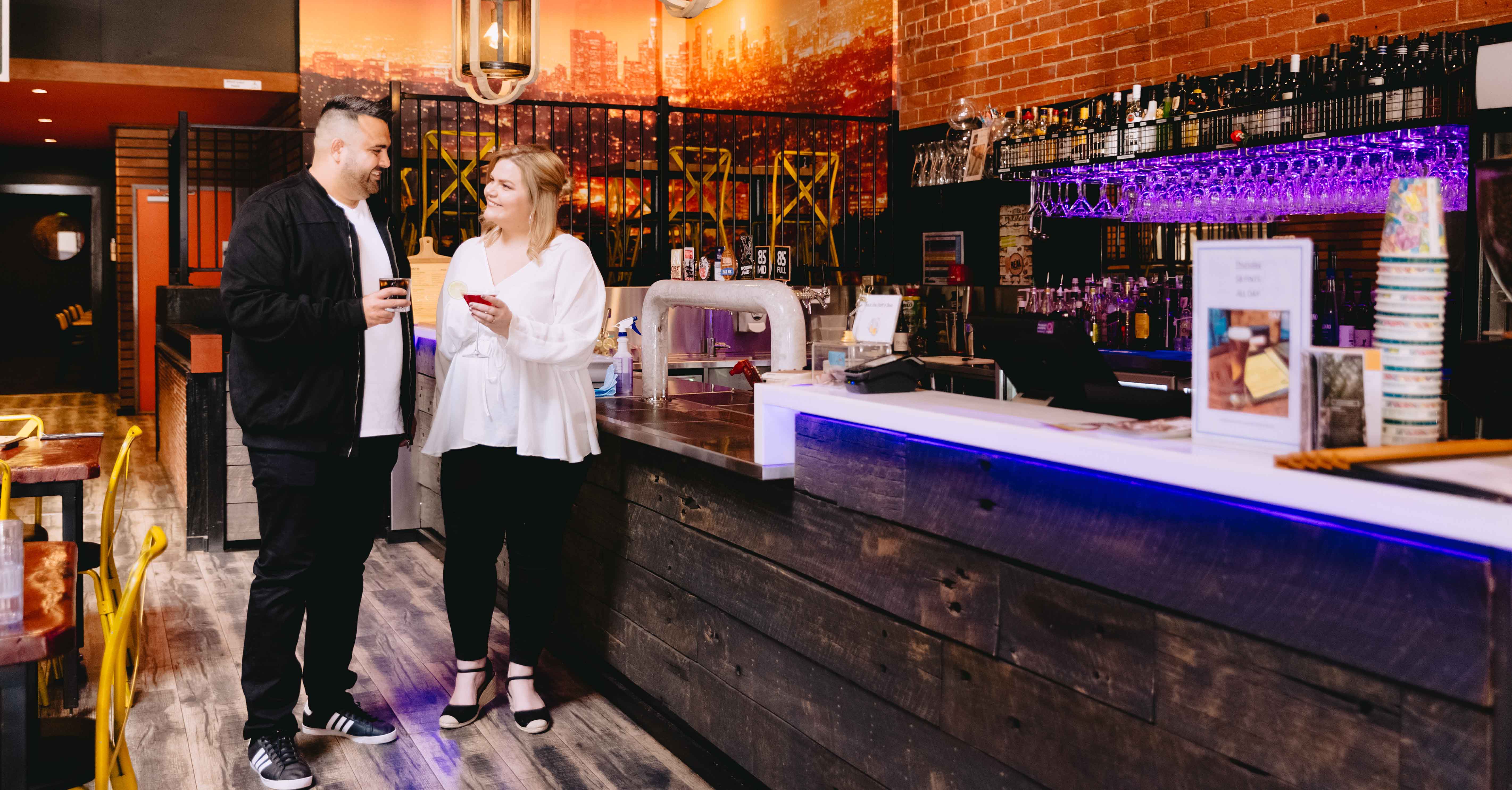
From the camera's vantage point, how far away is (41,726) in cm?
212

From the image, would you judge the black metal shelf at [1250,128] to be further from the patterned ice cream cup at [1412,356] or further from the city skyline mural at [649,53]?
the patterned ice cream cup at [1412,356]

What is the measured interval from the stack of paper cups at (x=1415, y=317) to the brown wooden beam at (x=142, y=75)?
9.20 m

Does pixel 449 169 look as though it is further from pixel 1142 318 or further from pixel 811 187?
pixel 1142 318

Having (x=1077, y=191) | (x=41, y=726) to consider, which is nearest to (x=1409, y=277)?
(x=41, y=726)

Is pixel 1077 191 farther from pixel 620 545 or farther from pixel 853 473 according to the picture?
pixel 853 473

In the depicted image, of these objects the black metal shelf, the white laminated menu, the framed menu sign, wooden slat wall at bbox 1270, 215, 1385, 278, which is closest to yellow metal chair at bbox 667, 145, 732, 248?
the white laminated menu

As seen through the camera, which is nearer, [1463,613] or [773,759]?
[1463,613]

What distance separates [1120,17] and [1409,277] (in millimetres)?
4833

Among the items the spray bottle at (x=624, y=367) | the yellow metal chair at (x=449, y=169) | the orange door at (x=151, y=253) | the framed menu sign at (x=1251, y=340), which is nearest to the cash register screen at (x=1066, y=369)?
the framed menu sign at (x=1251, y=340)

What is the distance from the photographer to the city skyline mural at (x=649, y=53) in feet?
26.6

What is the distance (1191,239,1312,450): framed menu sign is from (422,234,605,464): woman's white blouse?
1.76 metres

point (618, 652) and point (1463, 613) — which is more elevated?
point (1463, 613)

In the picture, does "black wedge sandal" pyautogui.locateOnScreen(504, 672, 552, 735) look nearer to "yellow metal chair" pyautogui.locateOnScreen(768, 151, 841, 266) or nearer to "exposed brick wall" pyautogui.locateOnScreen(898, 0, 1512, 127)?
"exposed brick wall" pyautogui.locateOnScreen(898, 0, 1512, 127)

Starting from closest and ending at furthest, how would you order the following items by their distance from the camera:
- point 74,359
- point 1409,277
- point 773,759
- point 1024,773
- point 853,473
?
point 1409,277
point 1024,773
point 853,473
point 773,759
point 74,359
